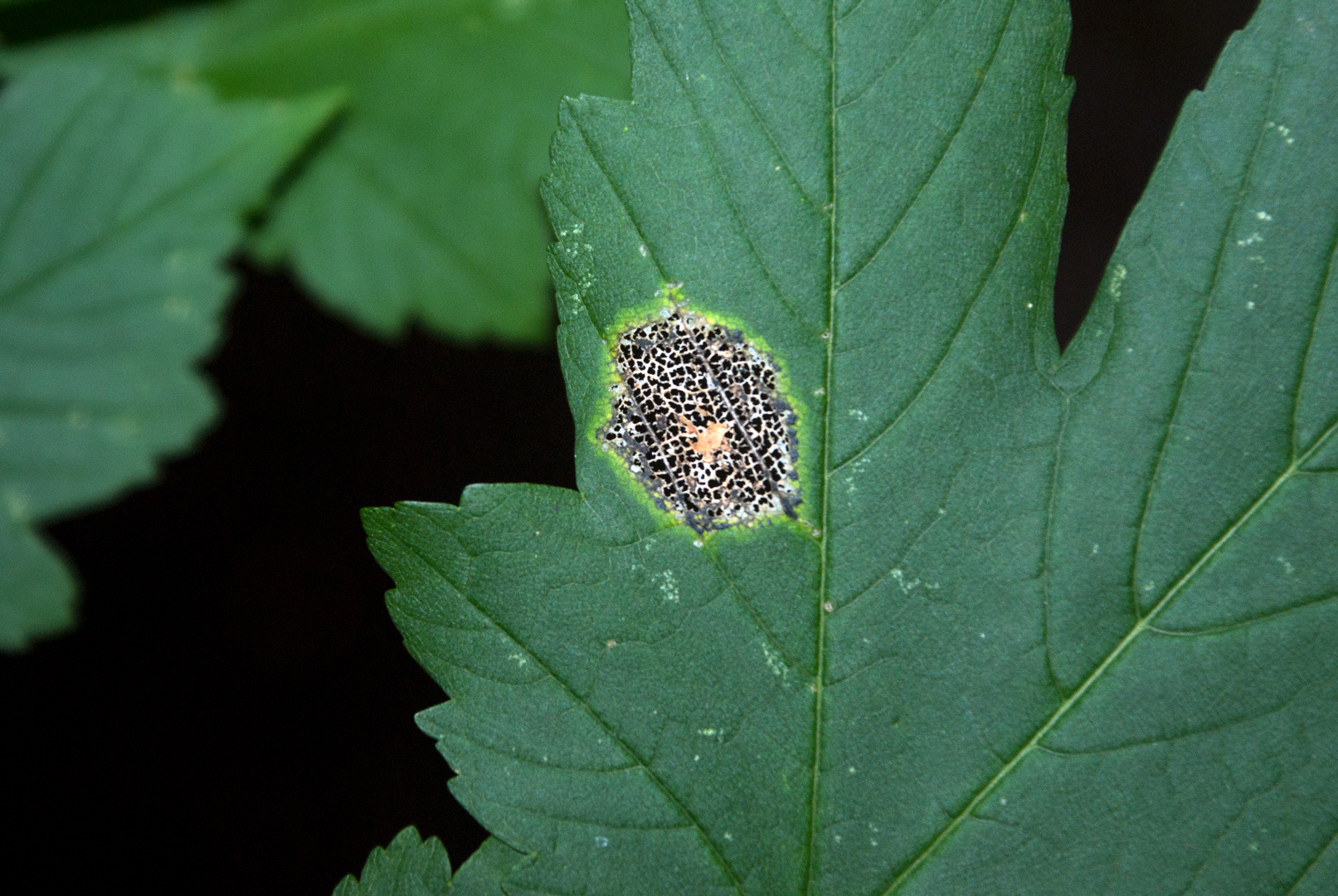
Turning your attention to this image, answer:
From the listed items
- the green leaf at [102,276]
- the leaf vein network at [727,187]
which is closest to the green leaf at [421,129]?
the green leaf at [102,276]

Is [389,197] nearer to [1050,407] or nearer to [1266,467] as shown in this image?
[1050,407]

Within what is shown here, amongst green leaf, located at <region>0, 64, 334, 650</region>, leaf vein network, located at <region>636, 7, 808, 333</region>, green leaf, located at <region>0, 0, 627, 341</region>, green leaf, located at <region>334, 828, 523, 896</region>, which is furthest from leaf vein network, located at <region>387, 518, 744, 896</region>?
green leaf, located at <region>0, 0, 627, 341</region>

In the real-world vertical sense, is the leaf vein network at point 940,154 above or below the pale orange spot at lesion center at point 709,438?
above

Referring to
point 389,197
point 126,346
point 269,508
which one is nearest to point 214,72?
point 389,197

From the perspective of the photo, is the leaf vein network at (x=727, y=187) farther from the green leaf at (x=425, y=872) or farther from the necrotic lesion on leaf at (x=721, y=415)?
the green leaf at (x=425, y=872)

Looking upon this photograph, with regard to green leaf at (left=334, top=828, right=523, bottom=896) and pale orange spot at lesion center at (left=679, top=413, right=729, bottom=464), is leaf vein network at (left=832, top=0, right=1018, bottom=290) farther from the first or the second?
green leaf at (left=334, top=828, right=523, bottom=896)

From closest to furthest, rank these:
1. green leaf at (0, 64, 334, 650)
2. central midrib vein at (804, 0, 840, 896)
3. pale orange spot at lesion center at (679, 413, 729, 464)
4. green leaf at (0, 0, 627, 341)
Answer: central midrib vein at (804, 0, 840, 896) → pale orange spot at lesion center at (679, 413, 729, 464) → green leaf at (0, 64, 334, 650) → green leaf at (0, 0, 627, 341)
